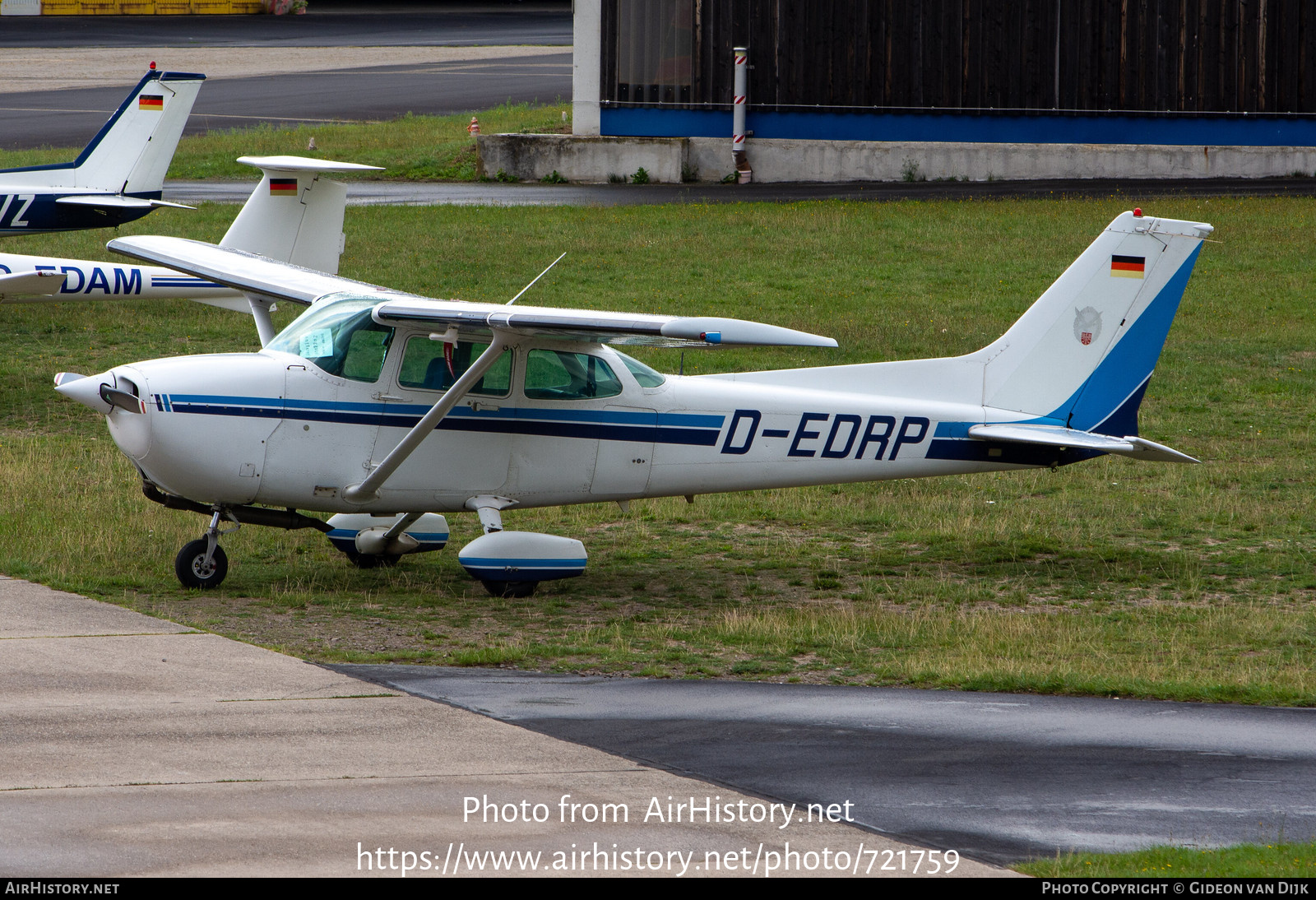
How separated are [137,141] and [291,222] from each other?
5539 millimetres

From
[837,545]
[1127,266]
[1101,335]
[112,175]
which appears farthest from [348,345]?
[112,175]

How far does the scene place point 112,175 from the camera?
21.3 metres

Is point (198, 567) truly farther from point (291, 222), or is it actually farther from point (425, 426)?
point (291, 222)

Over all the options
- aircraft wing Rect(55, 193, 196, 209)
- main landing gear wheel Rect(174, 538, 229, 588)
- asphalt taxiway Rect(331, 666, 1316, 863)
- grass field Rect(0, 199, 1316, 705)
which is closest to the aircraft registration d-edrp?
main landing gear wheel Rect(174, 538, 229, 588)

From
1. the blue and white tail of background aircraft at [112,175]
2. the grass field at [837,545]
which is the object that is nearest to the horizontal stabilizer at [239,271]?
the grass field at [837,545]

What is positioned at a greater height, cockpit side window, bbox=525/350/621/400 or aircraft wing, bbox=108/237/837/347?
aircraft wing, bbox=108/237/837/347

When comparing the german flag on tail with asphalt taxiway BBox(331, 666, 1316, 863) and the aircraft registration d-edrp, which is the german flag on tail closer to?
the aircraft registration d-edrp

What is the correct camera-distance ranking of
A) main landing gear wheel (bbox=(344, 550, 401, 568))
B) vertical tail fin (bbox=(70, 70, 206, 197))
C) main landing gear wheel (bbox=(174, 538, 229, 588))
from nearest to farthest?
main landing gear wheel (bbox=(174, 538, 229, 588))
main landing gear wheel (bbox=(344, 550, 401, 568))
vertical tail fin (bbox=(70, 70, 206, 197))

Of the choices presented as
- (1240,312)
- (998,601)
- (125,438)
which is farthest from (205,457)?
(1240,312)

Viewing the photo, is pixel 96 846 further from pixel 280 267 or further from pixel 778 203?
pixel 778 203

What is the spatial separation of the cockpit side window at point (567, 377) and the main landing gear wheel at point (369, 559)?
5.88 ft

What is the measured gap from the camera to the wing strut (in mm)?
10375

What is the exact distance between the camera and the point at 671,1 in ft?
110

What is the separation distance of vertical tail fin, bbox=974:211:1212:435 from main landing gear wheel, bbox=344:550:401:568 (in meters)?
4.68
